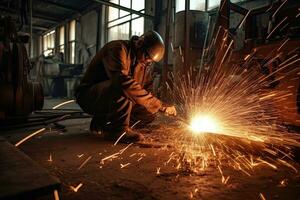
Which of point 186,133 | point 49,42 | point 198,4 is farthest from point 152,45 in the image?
point 49,42

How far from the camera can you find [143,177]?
5.87 ft

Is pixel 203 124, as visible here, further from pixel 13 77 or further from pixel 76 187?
pixel 13 77

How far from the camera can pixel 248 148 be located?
7.73 feet

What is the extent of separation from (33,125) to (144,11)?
6.62 m

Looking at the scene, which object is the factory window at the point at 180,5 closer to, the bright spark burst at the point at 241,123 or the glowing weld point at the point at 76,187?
the bright spark burst at the point at 241,123

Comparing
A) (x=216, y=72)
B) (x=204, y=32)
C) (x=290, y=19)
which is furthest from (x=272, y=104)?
(x=204, y=32)

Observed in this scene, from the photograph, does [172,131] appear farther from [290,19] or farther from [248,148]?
[290,19]

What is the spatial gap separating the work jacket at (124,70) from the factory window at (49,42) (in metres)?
15.3

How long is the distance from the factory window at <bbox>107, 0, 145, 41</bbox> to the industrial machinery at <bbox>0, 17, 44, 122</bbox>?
20.6 ft

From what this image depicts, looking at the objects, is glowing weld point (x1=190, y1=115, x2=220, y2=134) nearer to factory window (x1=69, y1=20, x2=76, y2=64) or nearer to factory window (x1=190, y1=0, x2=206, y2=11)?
factory window (x1=190, y1=0, x2=206, y2=11)

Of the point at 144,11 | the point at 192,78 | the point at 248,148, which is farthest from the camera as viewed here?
the point at 144,11

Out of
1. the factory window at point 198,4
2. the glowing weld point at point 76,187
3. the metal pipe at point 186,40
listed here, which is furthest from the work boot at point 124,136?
the factory window at point 198,4

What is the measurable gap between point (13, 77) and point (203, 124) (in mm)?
2478

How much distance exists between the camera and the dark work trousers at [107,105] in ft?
9.40
